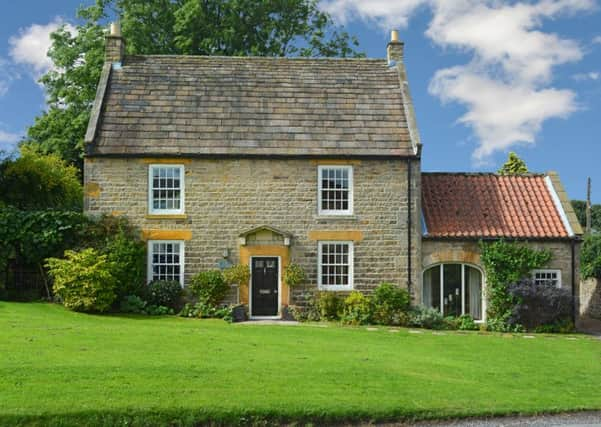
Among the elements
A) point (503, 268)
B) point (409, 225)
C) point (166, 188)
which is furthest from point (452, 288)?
point (166, 188)

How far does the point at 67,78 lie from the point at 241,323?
22084 millimetres

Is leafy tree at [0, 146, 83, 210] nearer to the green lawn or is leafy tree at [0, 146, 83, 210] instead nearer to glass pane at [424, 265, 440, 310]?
the green lawn

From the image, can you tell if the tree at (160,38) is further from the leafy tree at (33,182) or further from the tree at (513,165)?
the tree at (513,165)

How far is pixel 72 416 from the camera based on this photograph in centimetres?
1068

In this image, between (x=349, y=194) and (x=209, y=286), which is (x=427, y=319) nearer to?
(x=349, y=194)

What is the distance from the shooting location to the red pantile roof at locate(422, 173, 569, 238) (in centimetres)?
2447

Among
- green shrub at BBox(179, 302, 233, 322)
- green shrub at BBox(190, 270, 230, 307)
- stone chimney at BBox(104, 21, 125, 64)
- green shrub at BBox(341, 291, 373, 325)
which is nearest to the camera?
green shrub at BBox(341, 291, 373, 325)

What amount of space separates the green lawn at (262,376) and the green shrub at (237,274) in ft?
14.8

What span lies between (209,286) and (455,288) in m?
8.86

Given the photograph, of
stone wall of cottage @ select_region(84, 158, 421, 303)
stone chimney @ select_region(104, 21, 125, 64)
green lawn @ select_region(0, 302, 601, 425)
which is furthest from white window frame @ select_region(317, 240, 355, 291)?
stone chimney @ select_region(104, 21, 125, 64)

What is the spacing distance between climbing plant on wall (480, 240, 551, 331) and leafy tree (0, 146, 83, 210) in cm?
1860

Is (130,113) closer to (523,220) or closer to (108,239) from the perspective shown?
(108,239)

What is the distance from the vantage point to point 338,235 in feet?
79.7

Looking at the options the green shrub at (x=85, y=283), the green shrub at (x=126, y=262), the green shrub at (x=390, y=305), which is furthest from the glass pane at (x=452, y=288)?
the green shrub at (x=85, y=283)
